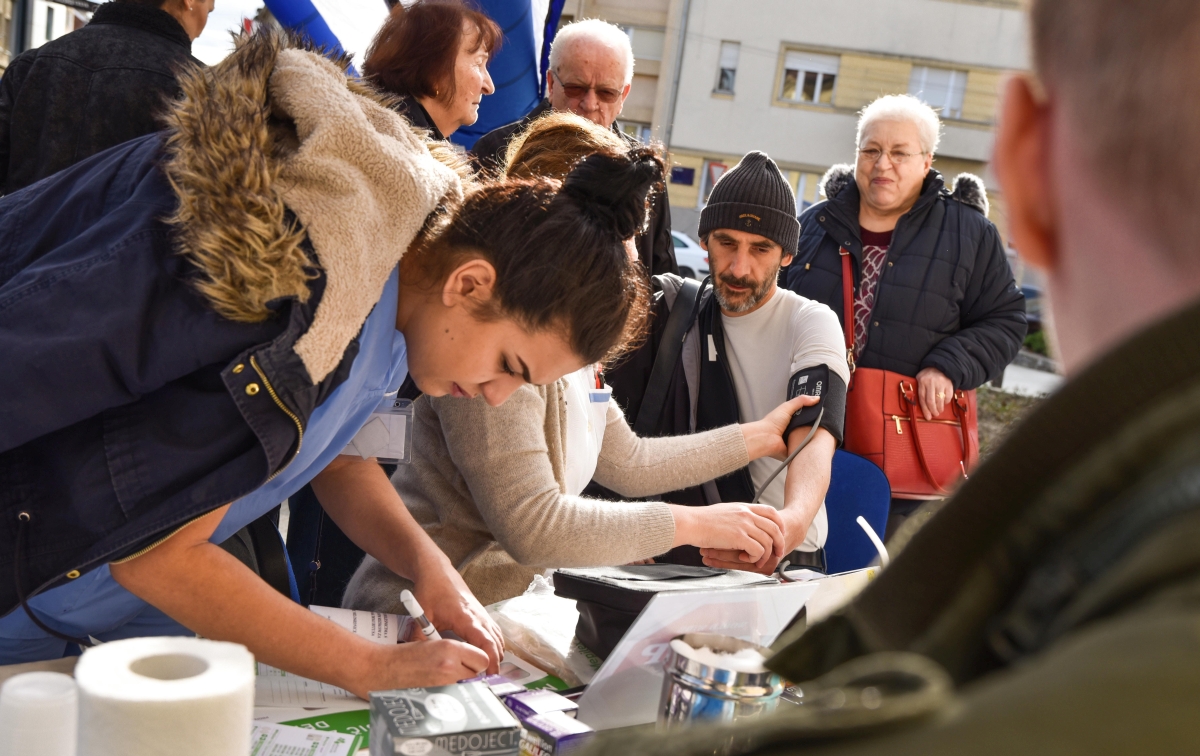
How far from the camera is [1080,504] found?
34 centimetres

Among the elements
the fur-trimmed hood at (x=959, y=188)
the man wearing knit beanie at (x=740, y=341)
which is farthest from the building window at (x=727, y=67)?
the man wearing knit beanie at (x=740, y=341)

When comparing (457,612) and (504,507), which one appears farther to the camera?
(504,507)

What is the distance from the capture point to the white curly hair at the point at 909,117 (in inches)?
121

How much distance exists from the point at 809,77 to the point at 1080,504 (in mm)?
21014

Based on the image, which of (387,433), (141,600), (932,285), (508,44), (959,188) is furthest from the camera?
(508,44)

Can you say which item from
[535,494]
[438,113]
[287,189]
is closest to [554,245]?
[287,189]

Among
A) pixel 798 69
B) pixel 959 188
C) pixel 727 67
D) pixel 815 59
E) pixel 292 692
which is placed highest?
pixel 815 59

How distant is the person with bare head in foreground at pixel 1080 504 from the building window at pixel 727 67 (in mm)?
20391

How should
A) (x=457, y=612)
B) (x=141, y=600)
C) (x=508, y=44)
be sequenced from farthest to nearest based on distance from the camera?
(x=508, y=44) → (x=457, y=612) → (x=141, y=600)

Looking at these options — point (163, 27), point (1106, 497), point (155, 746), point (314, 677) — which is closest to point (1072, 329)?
point (1106, 497)

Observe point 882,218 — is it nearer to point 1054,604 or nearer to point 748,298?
point 748,298

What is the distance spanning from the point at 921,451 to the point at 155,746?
2287mm

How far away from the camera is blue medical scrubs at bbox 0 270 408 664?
4.09 feet

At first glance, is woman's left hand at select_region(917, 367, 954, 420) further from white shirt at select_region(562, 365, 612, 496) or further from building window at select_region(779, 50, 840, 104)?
building window at select_region(779, 50, 840, 104)
